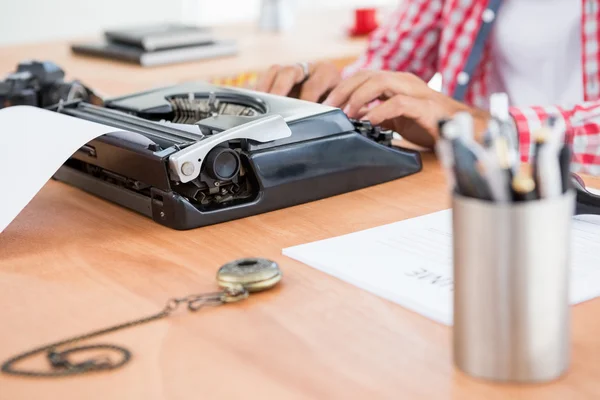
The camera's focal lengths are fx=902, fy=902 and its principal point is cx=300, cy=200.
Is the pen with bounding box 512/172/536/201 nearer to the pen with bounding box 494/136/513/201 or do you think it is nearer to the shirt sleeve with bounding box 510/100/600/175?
the pen with bounding box 494/136/513/201

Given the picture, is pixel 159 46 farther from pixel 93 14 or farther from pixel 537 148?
pixel 93 14

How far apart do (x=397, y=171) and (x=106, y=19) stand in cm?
344

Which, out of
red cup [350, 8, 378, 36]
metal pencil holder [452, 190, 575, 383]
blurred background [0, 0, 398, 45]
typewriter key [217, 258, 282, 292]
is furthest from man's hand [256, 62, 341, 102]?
blurred background [0, 0, 398, 45]

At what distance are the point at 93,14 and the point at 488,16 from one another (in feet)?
9.61

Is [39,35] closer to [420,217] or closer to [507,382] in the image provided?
[420,217]

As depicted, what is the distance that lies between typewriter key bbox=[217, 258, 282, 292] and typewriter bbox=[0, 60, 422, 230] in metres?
0.17

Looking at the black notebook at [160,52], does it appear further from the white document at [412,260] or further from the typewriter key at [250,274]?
the typewriter key at [250,274]

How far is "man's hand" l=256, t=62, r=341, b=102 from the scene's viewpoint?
145 centimetres

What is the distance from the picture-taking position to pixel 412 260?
34.2 inches

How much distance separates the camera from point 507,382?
63 cm

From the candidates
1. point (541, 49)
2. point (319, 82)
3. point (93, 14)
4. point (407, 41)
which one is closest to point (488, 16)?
point (541, 49)

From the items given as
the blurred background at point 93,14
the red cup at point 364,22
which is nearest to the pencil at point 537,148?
the red cup at point 364,22

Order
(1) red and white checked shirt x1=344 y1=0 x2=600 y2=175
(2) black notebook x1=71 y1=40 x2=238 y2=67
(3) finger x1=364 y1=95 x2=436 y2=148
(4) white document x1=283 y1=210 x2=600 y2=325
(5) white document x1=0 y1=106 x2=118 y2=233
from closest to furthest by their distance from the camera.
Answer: (4) white document x1=283 y1=210 x2=600 y2=325 → (5) white document x1=0 y1=106 x2=118 y2=233 → (3) finger x1=364 y1=95 x2=436 y2=148 → (1) red and white checked shirt x1=344 y1=0 x2=600 y2=175 → (2) black notebook x1=71 y1=40 x2=238 y2=67

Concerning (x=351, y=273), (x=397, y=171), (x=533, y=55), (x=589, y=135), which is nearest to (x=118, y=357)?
(x=351, y=273)
